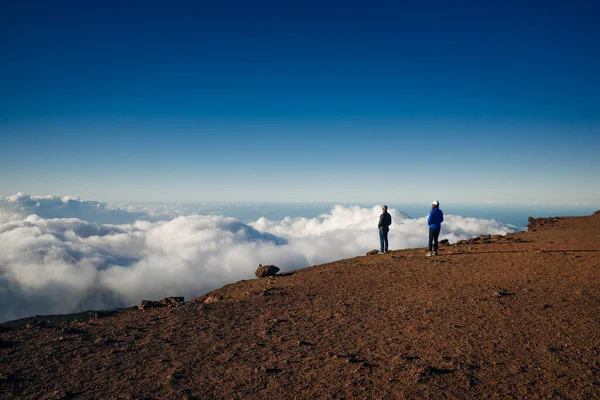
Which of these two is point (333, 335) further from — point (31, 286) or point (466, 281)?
point (31, 286)

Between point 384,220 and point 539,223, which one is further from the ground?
point 384,220

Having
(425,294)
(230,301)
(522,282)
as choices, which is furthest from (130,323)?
(522,282)

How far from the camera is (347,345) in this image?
22.5 feet

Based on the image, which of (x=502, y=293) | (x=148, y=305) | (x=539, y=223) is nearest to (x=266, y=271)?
(x=148, y=305)

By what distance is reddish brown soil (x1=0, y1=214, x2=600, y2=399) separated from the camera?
523cm

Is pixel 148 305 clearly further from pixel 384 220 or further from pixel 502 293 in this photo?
pixel 384 220

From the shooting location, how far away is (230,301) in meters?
10.6

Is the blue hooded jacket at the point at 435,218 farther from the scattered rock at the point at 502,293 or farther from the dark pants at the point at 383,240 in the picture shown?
the scattered rock at the point at 502,293

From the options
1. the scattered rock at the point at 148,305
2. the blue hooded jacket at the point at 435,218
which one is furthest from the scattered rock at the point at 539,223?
the scattered rock at the point at 148,305

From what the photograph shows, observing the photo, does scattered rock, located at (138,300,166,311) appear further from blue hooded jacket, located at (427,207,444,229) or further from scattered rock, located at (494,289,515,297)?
blue hooded jacket, located at (427,207,444,229)

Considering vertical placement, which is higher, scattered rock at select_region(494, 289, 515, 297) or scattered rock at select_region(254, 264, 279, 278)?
scattered rock at select_region(494, 289, 515, 297)

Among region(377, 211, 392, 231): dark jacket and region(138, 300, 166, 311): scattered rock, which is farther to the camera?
region(377, 211, 392, 231): dark jacket

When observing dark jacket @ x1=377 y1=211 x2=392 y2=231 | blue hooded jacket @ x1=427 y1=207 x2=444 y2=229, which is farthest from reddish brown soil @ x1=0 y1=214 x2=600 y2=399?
dark jacket @ x1=377 y1=211 x2=392 y2=231

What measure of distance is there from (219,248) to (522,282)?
638ft
